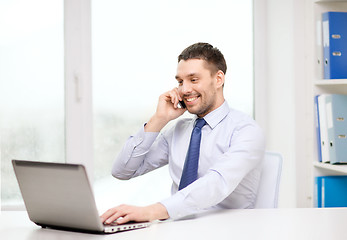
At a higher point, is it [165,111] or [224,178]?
[165,111]

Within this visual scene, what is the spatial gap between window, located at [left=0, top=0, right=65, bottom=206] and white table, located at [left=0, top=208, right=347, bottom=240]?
1.46 meters

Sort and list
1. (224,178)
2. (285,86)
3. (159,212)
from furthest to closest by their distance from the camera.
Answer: (285,86), (224,178), (159,212)

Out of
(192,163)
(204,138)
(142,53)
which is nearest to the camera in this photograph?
(192,163)

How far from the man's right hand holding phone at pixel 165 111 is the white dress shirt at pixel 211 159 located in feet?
0.12

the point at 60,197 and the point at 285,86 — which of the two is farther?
the point at 285,86

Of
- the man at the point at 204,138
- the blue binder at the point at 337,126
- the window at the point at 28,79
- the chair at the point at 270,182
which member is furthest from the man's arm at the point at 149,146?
the window at the point at 28,79

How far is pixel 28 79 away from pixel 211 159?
5.01ft

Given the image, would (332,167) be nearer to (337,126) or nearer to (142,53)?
(337,126)

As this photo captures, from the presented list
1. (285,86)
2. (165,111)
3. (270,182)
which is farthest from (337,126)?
(165,111)

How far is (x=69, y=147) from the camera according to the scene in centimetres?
305

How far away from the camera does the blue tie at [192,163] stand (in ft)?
6.38

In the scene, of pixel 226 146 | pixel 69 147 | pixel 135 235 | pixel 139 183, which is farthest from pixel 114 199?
pixel 135 235

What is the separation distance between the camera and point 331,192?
263cm

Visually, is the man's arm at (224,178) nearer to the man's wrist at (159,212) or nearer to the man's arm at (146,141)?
the man's wrist at (159,212)
